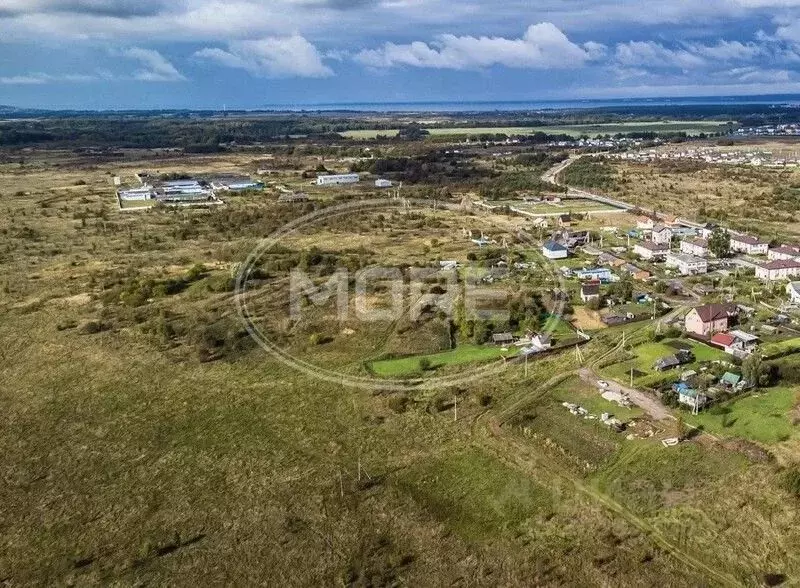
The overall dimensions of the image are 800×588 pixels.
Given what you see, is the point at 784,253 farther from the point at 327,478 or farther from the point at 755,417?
the point at 327,478

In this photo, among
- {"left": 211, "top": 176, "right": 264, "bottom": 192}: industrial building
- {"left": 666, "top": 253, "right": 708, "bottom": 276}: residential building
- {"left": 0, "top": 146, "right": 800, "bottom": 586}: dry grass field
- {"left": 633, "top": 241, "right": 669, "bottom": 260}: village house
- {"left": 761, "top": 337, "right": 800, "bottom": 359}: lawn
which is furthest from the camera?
{"left": 211, "top": 176, "right": 264, "bottom": 192}: industrial building

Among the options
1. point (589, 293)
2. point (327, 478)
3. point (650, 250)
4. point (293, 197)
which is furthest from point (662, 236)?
point (293, 197)

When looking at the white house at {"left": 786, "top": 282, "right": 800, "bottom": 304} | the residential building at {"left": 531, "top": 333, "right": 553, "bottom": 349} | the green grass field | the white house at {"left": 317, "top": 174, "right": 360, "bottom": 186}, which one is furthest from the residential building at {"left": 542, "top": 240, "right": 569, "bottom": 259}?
the green grass field

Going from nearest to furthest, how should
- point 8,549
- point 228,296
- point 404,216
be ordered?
point 8,549
point 228,296
point 404,216

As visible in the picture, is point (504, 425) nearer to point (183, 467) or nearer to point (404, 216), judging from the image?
point (183, 467)

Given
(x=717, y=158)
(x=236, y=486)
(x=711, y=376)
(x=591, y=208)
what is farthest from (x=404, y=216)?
(x=717, y=158)

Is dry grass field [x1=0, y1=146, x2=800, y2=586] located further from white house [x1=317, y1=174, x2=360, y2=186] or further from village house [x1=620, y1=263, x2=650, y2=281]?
white house [x1=317, y1=174, x2=360, y2=186]

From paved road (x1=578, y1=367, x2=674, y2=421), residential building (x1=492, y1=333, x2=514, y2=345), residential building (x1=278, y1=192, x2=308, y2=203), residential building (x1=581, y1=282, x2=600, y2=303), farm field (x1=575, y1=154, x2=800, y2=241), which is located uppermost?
residential building (x1=278, y1=192, x2=308, y2=203)
